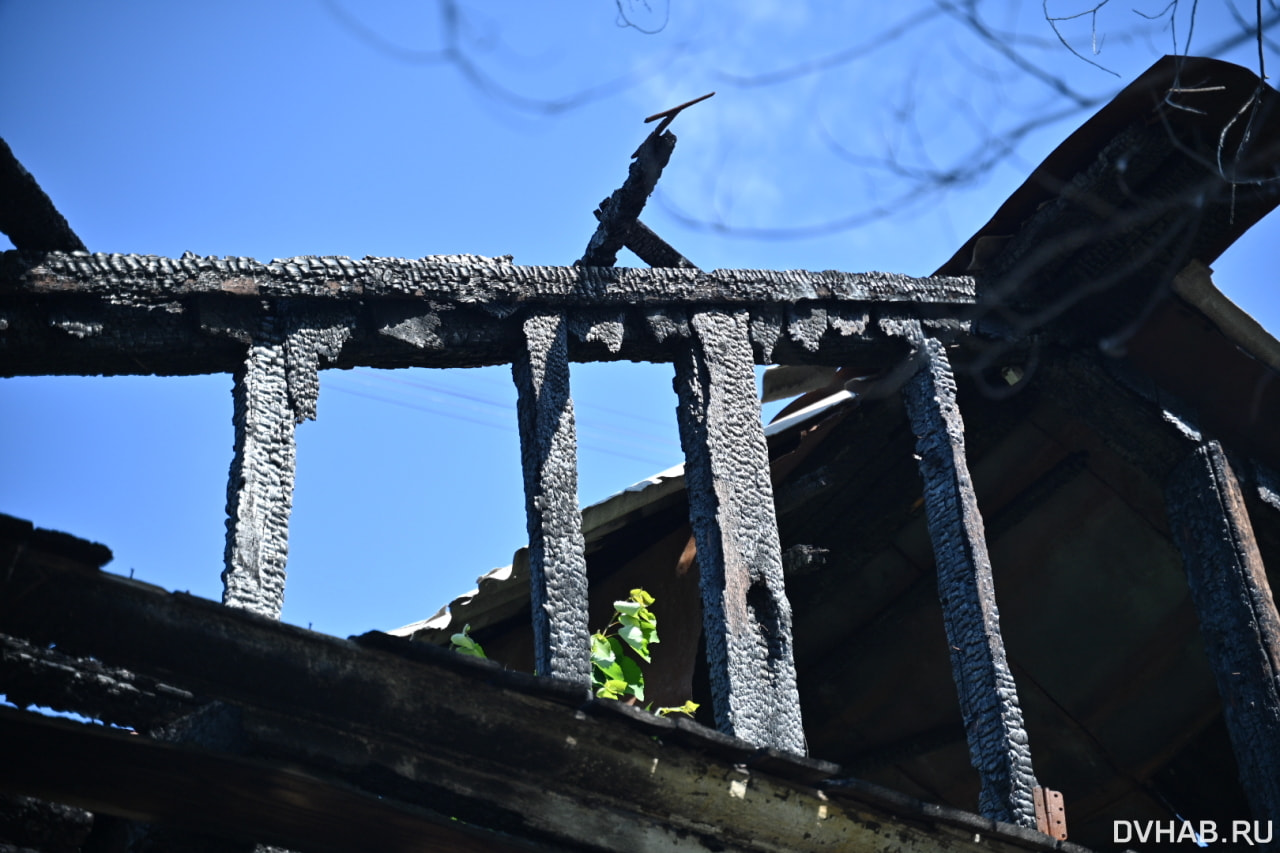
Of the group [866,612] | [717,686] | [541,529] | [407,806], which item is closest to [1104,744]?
[866,612]

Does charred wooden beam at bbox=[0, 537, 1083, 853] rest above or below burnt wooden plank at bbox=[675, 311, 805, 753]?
below

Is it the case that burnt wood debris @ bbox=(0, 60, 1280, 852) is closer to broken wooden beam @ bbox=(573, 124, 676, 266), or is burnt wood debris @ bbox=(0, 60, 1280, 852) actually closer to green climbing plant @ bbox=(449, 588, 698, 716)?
broken wooden beam @ bbox=(573, 124, 676, 266)

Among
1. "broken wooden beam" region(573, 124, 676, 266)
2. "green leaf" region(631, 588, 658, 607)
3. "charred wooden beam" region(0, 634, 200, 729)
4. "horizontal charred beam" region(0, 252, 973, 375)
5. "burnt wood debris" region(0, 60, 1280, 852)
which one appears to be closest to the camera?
"burnt wood debris" region(0, 60, 1280, 852)

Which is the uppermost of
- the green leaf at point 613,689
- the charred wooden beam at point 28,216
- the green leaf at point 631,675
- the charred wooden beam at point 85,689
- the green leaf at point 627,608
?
the charred wooden beam at point 28,216

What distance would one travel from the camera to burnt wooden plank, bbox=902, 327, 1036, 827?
19.4ft

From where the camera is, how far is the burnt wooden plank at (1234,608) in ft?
22.1

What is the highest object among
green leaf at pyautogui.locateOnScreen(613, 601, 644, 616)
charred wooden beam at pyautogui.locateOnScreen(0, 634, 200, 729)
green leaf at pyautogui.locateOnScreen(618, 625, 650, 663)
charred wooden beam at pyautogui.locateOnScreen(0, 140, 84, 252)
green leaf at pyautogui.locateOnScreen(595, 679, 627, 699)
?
charred wooden beam at pyautogui.locateOnScreen(0, 140, 84, 252)

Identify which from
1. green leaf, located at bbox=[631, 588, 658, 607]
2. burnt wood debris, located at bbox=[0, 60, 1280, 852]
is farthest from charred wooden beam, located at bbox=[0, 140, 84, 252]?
green leaf, located at bbox=[631, 588, 658, 607]

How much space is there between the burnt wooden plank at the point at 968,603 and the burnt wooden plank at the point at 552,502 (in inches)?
67.6

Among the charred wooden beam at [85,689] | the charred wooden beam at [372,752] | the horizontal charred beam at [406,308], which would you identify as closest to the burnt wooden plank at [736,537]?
the horizontal charred beam at [406,308]

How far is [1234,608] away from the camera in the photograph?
7.05 metres

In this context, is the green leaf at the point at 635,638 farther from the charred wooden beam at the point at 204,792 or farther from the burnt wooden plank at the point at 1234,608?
the burnt wooden plank at the point at 1234,608

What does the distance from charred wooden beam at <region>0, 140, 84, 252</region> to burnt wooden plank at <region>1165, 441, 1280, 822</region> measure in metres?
5.40

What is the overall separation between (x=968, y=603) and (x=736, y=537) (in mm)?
1131
